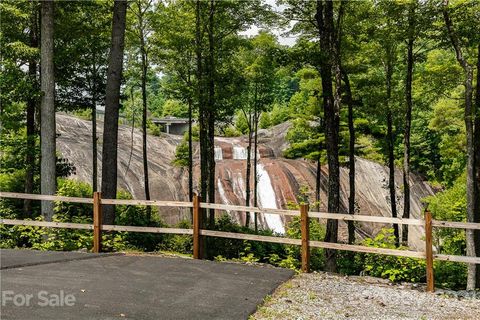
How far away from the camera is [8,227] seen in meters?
14.0

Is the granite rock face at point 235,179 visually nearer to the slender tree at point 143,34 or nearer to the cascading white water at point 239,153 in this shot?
the cascading white water at point 239,153

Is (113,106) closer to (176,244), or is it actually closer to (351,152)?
(176,244)

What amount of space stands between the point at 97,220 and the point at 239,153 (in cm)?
3363

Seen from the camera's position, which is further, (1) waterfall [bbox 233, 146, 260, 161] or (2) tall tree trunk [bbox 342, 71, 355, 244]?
(1) waterfall [bbox 233, 146, 260, 161]

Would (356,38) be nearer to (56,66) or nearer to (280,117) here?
(56,66)

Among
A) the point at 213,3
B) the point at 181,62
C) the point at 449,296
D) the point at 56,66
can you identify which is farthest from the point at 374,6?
the point at 449,296

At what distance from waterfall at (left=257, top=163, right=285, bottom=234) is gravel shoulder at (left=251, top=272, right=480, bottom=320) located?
22.0 m

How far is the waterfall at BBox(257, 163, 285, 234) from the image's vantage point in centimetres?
3070

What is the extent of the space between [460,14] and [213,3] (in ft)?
36.0

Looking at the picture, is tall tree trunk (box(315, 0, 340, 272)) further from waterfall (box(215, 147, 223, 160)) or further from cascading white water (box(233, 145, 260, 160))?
cascading white water (box(233, 145, 260, 160))

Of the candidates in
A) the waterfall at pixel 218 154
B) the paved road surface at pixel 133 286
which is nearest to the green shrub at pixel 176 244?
the paved road surface at pixel 133 286

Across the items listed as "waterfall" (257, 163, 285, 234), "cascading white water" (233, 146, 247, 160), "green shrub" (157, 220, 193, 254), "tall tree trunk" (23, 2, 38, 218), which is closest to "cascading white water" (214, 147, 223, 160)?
"cascading white water" (233, 146, 247, 160)

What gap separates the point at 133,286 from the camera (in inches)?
289

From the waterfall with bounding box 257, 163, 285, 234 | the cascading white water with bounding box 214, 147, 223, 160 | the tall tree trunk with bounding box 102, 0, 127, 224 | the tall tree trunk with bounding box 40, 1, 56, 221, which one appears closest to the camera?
the tall tree trunk with bounding box 102, 0, 127, 224
